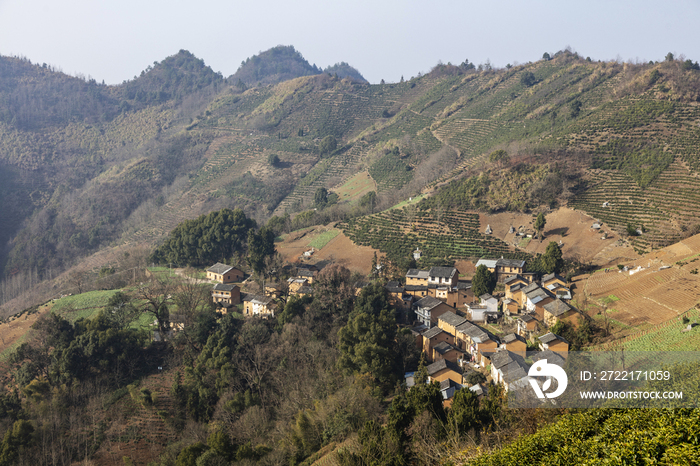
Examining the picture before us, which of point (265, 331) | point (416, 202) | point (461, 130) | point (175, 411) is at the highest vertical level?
point (461, 130)

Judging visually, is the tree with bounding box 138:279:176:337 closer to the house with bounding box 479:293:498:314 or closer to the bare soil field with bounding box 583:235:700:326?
the house with bounding box 479:293:498:314

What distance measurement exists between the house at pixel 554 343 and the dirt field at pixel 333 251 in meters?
A: 16.6

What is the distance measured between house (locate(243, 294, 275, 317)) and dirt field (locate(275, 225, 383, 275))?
8512 millimetres

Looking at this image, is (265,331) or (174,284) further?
(174,284)

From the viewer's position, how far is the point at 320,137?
278ft

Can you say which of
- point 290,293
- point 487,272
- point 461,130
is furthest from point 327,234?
point 461,130

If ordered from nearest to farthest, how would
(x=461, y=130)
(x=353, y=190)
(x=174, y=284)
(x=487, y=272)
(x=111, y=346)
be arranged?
(x=111, y=346)
(x=487, y=272)
(x=174, y=284)
(x=353, y=190)
(x=461, y=130)

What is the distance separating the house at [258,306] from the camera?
97.3 feet

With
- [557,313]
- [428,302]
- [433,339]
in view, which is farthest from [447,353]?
[557,313]

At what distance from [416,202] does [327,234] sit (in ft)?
32.2

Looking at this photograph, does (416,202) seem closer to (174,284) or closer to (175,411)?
(174,284)

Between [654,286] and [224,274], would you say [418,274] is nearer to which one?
[654,286]

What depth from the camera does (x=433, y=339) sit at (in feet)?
82.6

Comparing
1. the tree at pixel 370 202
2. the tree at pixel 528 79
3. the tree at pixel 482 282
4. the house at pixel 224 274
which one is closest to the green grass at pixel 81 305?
the house at pixel 224 274
